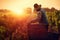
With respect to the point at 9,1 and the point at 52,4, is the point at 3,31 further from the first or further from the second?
the point at 52,4

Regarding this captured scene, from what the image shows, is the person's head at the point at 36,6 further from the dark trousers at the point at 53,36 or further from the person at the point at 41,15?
the dark trousers at the point at 53,36

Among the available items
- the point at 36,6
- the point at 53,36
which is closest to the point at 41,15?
the point at 36,6

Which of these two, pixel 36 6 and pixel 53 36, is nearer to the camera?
pixel 53 36

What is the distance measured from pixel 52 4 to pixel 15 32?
2.84ft

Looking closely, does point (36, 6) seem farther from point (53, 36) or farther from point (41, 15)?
point (53, 36)

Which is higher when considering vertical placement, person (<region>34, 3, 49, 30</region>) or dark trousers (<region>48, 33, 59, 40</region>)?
person (<region>34, 3, 49, 30</region>)

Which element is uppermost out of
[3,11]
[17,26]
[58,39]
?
[3,11]

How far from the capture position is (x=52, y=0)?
349cm

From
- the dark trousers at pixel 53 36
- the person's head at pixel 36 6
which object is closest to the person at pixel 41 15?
the person's head at pixel 36 6

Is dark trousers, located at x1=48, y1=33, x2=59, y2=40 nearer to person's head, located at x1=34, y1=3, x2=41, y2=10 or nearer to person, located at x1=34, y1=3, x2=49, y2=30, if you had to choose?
person, located at x1=34, y1=3, x2=49, y2=30

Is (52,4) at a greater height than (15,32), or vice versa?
(52,4)

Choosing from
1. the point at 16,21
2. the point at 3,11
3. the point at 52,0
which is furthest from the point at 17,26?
the point at 52,0

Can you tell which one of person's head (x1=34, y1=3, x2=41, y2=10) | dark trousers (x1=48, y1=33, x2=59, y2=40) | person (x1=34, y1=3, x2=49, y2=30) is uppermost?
person's head (x1=34, y1=3, x2=41, y2=10)

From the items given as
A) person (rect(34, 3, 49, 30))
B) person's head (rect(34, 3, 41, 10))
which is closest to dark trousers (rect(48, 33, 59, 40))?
person (rect(34, 3, 49, 30))
